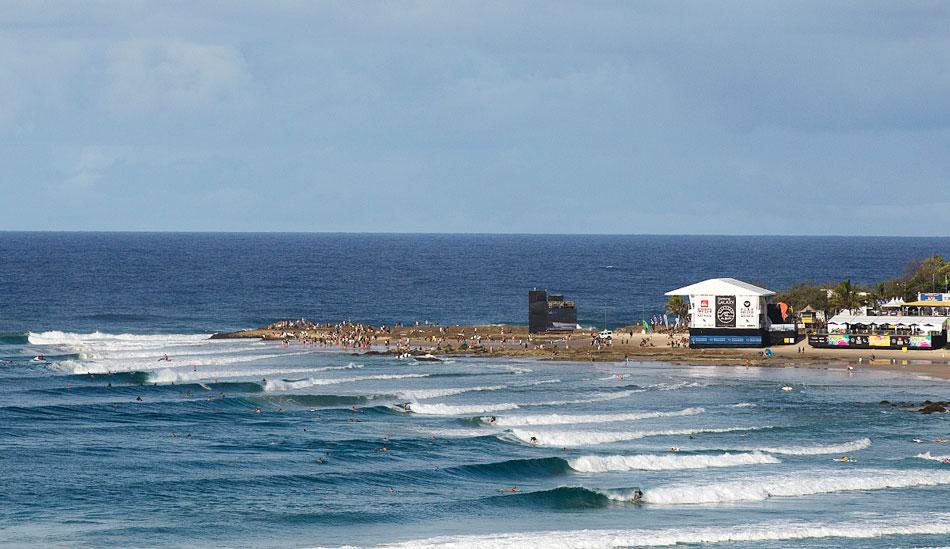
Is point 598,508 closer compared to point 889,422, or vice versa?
point 598,508

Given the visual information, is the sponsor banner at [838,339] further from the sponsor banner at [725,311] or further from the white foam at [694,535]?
the white foam at [694,535]

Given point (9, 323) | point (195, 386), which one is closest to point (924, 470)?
point (195, 386)

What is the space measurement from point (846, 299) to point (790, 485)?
59729 mm

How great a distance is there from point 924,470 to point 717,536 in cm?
1383

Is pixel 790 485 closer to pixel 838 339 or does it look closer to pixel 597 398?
pixel 597 398

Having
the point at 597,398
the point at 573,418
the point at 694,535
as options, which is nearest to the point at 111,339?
the point at 597,398

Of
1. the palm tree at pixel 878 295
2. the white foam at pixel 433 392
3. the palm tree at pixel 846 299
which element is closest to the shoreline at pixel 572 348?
the palm tree at pixel 846 299

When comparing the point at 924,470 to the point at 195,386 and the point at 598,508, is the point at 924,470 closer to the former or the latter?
the point at 598,508

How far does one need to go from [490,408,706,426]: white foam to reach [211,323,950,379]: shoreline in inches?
914

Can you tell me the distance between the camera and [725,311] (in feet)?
282

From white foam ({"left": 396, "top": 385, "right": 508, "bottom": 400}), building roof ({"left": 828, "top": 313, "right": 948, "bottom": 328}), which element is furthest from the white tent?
white foam ({"left": 396, "top": 385, "right": 508, "bottom": 400})

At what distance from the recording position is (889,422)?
180 feet

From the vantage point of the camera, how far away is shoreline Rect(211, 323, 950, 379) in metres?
79.4

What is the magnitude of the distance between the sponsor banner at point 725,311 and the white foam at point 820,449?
120ft
